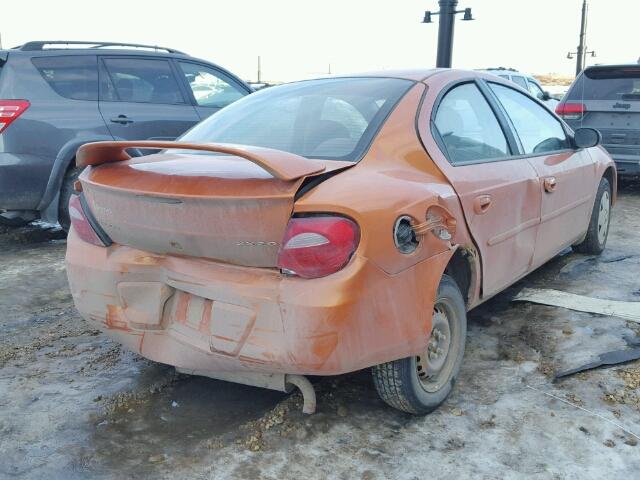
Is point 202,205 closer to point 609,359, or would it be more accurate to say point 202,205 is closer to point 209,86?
point 609,359

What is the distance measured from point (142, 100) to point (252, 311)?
4.52 meters

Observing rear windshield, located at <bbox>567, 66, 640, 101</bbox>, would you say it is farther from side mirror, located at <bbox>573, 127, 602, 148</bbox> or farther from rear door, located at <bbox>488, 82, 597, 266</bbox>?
side mirror, located at <bbox>573, 127, 602, 148</bbox>

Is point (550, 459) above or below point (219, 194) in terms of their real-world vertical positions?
below

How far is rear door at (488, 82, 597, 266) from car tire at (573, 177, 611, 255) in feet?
1.10

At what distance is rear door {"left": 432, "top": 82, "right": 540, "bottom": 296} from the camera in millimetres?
2982

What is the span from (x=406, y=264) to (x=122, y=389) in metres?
1.57

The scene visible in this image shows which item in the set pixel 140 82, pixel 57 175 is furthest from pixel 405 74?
pixel 140 82

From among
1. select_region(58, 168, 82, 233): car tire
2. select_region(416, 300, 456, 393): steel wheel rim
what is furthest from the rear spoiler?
select_region(58, 168, 82, 233): car tire

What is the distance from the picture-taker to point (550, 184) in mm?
3799

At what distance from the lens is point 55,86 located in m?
5.66

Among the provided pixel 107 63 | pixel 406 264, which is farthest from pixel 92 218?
pixel 107 63

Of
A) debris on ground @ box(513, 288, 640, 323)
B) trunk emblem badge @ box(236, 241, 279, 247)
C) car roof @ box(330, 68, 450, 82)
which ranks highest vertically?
car roof @ box(330, 68, 450, 82)

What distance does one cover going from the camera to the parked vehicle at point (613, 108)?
24.7 feet

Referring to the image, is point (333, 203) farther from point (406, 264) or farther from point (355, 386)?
point (355, 386)
